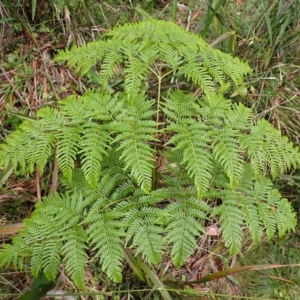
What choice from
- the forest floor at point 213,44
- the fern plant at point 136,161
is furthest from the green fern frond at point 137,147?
the forest floor at point 213,44

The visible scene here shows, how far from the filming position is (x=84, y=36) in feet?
9.30

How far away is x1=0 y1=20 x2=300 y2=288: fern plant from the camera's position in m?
1.75

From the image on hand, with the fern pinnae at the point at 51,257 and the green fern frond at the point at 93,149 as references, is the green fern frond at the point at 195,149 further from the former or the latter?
the fern pinnae at the point at 51,257

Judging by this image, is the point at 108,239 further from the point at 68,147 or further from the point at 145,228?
the point at 68,147

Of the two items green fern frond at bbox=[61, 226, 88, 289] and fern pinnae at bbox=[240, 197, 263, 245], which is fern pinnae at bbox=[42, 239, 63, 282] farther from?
fern pinnae at bbox=[240, 197, 263, 245]

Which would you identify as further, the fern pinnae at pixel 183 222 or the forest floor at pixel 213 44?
the forest floor at pixel 213 44

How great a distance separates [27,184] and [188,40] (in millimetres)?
1274

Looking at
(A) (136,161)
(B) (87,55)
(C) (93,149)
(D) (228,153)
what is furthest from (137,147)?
(B) (87,55)

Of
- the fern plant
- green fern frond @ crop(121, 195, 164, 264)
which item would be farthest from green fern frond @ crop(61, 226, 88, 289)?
green fern frond @ crop(121, 195, 164, 264)

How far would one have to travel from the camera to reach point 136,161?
1.71 meters

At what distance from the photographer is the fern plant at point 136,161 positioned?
68.9 inches

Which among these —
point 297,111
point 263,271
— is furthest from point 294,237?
point 297,111

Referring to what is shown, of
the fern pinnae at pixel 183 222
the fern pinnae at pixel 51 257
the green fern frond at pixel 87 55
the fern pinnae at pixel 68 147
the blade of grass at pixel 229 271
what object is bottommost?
the blade of grass at pixel 229 271

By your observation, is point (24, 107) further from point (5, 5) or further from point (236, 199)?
point (236, 199)
